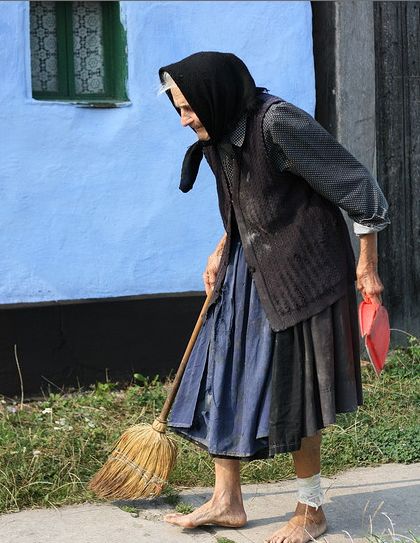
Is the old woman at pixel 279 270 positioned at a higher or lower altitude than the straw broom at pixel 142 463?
higher

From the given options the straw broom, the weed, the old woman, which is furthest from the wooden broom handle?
the weed

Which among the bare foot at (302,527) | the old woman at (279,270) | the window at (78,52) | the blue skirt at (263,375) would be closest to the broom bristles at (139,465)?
the blue skirt at (263,375)

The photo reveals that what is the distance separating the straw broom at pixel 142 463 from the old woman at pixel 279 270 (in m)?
0.31

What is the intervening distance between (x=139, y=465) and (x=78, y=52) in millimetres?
2709

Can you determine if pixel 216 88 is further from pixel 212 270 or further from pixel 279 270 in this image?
pixel 212 270

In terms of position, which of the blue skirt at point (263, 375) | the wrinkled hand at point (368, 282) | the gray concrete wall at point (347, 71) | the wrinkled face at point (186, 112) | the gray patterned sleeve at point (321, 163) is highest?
the gray concrete wall at point (347, 71)

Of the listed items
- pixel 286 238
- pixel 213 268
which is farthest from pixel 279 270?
pixel 213 268

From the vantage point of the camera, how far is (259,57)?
19.1ft

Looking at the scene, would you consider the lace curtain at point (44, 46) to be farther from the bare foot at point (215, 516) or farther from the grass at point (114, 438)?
the bare foot at point (215, 516)

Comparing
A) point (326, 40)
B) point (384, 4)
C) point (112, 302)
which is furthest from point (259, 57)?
point (112, 302)

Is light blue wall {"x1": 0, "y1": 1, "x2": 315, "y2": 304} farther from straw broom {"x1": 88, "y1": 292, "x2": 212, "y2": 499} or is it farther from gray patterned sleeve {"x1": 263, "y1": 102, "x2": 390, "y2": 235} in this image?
gray patterned sleeve {"x1": 263, "y1": 102, "x2": 390, "y2": 235}

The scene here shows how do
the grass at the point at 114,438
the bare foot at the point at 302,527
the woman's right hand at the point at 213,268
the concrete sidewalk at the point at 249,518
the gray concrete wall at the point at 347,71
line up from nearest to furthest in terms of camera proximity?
the bare foot at the point at 302,527 < the concrete sidewalk at the point at 249,518 < the woman's right hand at the point at 213,268 < the grass at the point at 114,438 < the gray concrete wall at the point at 347,71

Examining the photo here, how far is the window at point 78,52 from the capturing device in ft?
18.2

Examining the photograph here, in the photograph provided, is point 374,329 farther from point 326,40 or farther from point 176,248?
point 326,40
